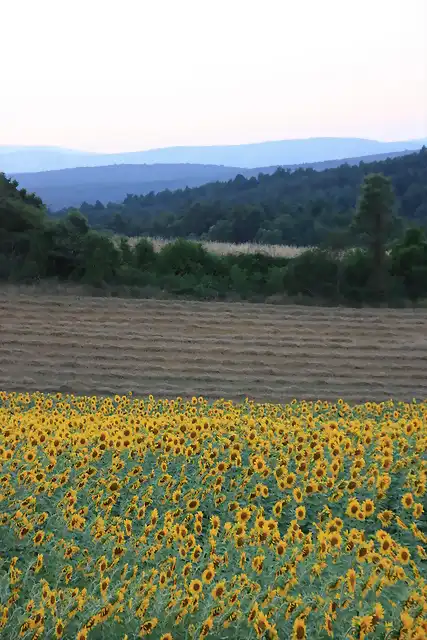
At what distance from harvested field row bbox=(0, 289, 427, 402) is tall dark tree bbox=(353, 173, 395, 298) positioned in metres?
2.13

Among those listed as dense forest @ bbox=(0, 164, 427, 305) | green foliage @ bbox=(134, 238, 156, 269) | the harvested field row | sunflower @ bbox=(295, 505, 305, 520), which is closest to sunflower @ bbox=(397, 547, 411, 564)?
sunflower @ bbox=(295, 505, 305, 520)

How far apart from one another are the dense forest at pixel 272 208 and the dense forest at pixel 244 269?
7.60 m

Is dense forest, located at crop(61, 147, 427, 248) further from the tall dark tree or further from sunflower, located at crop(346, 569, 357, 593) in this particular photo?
sunflower, located at crop(346, 569, 357, 593)

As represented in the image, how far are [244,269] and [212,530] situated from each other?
19856mm

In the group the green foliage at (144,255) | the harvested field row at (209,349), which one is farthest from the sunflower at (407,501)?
the green foliage at (144,255)

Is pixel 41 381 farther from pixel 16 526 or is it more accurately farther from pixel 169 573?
pixel 169 573

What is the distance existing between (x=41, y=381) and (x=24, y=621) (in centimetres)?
1127

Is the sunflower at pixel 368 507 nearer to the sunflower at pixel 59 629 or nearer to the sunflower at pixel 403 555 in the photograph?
the sunflower at pixel 403 555

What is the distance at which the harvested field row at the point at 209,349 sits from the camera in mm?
13925

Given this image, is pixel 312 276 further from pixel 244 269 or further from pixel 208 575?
pixel 208 575

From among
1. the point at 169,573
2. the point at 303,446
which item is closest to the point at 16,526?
the point at 169,573

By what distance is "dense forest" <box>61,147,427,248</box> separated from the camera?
39.3 meters

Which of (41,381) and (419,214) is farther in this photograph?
(419,214)

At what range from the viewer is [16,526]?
163 inches
